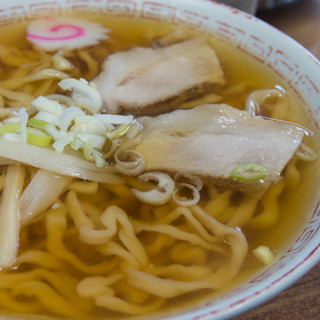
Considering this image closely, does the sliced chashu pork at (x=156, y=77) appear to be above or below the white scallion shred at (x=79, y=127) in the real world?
above

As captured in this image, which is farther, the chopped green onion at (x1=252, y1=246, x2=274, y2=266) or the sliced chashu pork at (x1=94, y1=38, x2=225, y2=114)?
the sliced chashu pork at (x1=94, y1=38, x2=225, y2=114)

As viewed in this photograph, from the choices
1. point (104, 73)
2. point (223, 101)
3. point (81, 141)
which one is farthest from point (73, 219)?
point (223, 101)

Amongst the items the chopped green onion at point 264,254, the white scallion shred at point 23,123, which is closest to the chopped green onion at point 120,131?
the white scallion shred at point 23,123

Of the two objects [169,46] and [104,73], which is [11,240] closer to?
[104,73]

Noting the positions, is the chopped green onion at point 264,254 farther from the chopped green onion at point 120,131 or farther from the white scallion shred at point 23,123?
the white scallion shred at point 23,123

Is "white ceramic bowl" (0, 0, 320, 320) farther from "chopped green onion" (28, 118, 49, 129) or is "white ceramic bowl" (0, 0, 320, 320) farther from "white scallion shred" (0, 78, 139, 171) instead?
"chopped green onion" (28, 118, 49, 129)

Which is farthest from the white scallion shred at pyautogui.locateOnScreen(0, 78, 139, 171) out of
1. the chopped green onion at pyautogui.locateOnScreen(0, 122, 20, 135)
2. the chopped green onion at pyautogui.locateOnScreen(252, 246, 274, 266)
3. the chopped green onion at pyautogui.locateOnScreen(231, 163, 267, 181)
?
the chopped green onion at pyautogui.locateOnScreen(252, 246, 274, 266)
